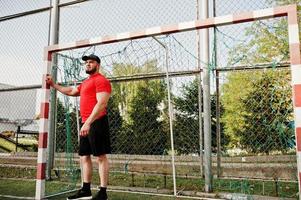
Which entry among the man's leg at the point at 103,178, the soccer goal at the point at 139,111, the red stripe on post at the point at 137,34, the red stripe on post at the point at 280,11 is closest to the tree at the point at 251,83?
the soccer goal at the point at 139,111

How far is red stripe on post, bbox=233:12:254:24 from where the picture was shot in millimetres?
2846

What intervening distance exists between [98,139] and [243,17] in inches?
76.2

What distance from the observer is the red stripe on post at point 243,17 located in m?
2.85

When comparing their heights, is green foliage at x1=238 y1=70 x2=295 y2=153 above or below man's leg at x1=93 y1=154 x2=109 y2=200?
above

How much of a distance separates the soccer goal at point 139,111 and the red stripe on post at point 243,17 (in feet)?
2.02

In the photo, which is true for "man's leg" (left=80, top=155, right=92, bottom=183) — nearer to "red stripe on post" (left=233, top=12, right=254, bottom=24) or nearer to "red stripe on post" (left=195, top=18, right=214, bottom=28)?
"red stripe on post" (left=195, top=18, right=214, bottom=28)

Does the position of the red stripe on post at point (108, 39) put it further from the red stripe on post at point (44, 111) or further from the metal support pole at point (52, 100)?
the metal support pole at point (52, 100)

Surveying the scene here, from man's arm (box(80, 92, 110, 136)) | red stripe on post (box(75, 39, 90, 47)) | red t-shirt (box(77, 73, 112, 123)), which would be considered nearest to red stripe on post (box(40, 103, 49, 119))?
red t-shirt (box(77, 73, 112, 123))

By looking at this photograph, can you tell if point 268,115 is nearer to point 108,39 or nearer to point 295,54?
point 295,54

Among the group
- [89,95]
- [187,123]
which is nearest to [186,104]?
[187,123]

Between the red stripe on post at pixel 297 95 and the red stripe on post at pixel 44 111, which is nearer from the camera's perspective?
the red stripe on post at pixel 297 95

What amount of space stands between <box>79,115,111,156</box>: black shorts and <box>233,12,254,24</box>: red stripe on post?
173 cm

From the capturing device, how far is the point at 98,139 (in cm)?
302

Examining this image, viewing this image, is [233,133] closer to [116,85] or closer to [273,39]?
[273,39]
